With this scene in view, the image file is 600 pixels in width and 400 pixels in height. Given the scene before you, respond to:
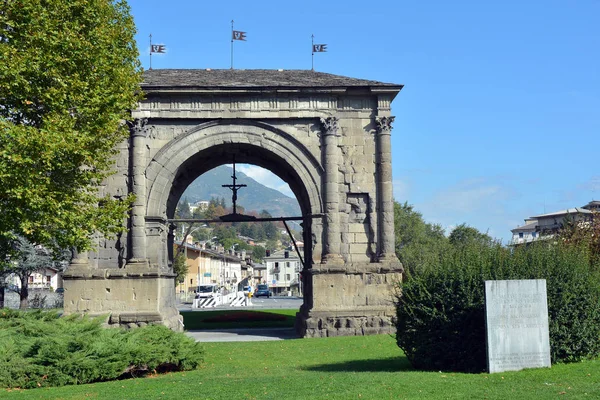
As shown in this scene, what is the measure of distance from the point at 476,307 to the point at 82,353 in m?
7.44

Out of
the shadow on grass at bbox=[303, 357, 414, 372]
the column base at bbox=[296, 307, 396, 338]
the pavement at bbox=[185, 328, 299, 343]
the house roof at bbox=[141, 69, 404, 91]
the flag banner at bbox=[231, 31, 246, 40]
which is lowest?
the pavement at bbox=[185, 328, 299, 343]

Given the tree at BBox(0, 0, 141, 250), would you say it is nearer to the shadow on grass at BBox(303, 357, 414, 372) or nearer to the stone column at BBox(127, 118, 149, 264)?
the stone column at BBox(127, 118, 149, 264)

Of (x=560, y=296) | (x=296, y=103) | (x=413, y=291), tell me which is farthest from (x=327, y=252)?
(x=560, y=296)

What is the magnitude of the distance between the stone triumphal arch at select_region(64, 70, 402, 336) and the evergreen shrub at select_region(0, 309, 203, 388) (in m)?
6.74

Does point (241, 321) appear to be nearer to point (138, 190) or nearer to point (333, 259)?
point (333, 259)

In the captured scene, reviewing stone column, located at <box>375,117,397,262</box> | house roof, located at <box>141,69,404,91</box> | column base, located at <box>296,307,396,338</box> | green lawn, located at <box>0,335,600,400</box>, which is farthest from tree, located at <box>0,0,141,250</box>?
stone column, located at <box>375,117,397,262</box>

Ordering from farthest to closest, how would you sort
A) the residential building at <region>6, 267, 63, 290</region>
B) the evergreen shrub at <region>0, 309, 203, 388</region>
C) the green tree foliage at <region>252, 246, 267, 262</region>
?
1. the green tree foliage at <region>252, 246, 267, 262</region>
2. the residential building at <region>6, 267, 63, 290</region>
3. the evergreen shrub at <region>0, 309, 203, 388</region>

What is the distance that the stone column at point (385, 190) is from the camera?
74.4 feet

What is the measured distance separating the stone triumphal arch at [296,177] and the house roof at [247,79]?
0.07 meters

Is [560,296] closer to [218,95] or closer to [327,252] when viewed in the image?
[327,252]

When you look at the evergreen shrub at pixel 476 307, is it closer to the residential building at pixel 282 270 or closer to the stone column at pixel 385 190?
the stone column at pixel 385 190

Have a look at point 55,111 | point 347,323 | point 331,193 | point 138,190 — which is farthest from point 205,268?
point 55,111

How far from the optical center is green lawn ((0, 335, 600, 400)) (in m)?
10.4

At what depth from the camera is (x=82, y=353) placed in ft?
43.6
